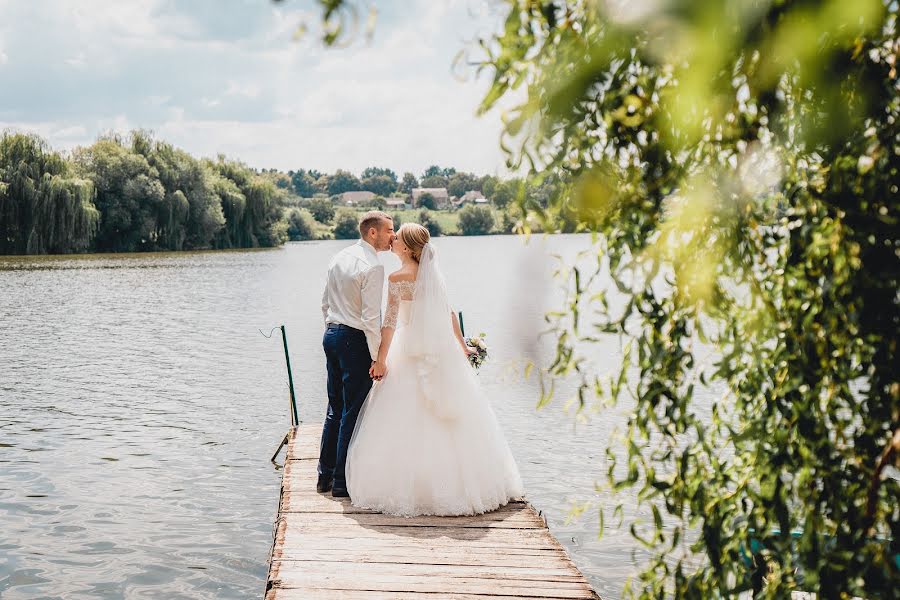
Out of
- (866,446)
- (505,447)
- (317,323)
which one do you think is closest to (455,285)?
(317,323)

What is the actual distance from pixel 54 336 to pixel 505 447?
71.3 feet

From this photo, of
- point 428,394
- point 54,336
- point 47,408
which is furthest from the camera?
point 54,336

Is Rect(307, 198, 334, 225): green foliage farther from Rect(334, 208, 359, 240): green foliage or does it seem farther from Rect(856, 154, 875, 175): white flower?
Rect(856, 154, 875, 175): white flower

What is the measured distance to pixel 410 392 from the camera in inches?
267

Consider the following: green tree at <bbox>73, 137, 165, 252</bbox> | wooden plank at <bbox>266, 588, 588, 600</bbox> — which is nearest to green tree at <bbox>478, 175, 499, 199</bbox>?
wooden plank at <bbox>266, 588, 588, 600</bbox>

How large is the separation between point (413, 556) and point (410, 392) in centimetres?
148

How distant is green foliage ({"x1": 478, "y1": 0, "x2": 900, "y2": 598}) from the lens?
71.2 inches

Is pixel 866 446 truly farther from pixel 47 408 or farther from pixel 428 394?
pixel 47 408

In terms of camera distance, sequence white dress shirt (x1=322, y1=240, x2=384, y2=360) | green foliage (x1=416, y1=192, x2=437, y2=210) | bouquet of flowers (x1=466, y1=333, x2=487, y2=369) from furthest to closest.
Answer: green foliage (x1=416, y1=192, x2=437, y2=210) → bouquet of flowers (x1=466, y1=333, x2=487, y2=369) → white dress shirt (x1=322, y1=240, x2=384, y2=360)

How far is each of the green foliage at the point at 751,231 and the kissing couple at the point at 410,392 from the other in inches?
171

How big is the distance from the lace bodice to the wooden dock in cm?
156

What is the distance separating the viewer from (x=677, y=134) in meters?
1.91

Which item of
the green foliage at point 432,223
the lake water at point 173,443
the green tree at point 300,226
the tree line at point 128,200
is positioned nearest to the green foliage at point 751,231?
the lake water at point 173,443

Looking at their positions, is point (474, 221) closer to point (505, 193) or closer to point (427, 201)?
point (427, 201)
